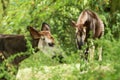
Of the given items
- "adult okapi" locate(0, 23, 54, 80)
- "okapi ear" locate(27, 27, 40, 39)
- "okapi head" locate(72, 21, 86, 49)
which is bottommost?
"okapi head" locate(72, 21, 86, 49)

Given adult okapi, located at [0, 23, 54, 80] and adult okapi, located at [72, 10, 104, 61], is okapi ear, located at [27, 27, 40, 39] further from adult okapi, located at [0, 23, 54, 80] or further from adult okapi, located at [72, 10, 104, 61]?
adult okapi, located at [72, 10, 104, 61]

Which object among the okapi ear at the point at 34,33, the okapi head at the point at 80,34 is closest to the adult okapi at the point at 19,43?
the okapi ear at the point at 34,33

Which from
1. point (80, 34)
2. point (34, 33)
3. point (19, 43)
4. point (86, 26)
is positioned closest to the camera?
point (34, 33)

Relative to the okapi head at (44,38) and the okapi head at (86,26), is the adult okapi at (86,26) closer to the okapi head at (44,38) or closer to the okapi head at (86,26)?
the okapi head at (86,26)

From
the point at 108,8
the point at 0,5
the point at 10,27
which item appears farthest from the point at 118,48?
the point at 0,5

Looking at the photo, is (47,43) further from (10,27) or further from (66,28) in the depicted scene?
(66,28)

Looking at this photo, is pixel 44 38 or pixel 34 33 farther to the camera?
pixel 44 38

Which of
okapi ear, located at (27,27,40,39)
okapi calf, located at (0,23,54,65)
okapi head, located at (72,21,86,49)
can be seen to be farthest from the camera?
okapi head, located at (72,21,86,49)

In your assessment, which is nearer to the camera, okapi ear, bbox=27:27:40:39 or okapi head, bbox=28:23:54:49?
okapi ear, bbox=27:27:40:39

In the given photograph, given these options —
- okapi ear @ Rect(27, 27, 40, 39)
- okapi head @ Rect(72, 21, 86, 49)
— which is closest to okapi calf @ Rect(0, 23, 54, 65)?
okapi ear @ Rect(27, 27, 40, 39)

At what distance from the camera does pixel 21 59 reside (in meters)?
6.32

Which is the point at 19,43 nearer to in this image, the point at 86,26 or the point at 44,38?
the point at 44,38

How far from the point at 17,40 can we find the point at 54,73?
2844 mm

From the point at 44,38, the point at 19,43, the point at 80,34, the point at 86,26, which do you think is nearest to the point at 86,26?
the point at 86,26
